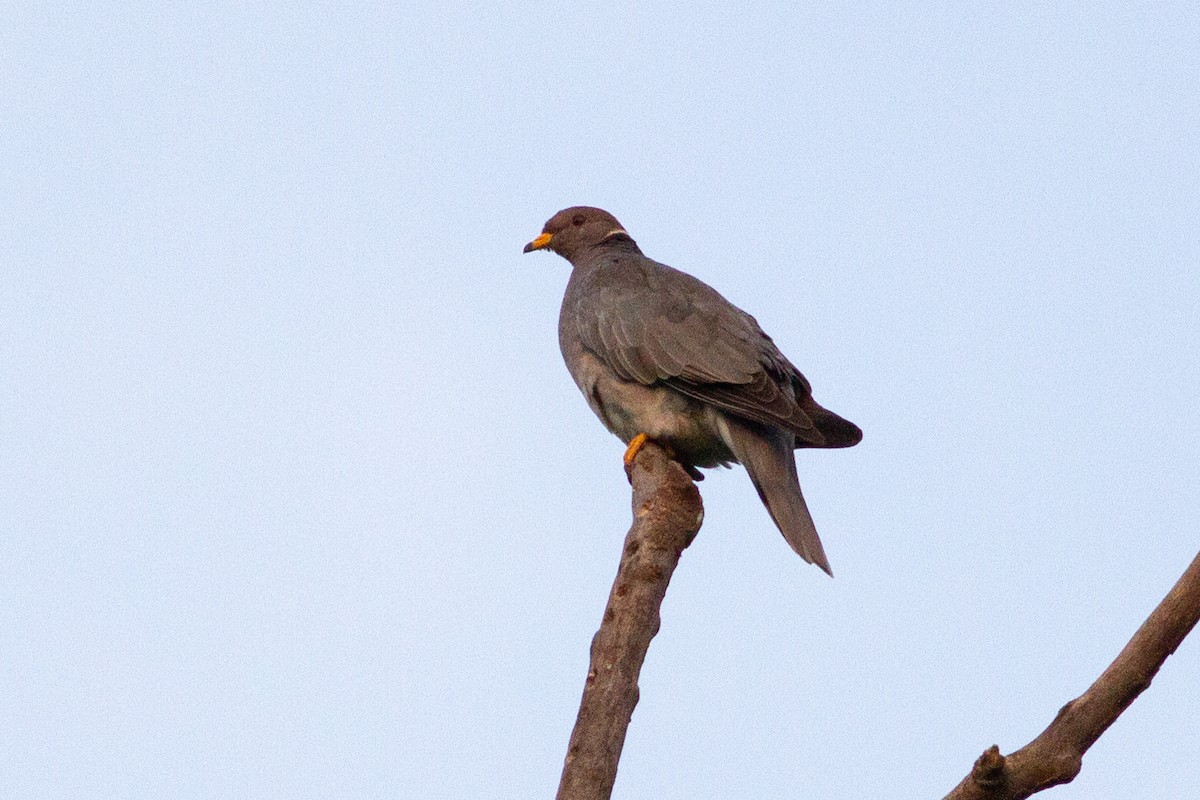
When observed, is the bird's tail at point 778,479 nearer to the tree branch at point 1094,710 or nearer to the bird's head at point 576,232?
the tree branch at point 1094,710

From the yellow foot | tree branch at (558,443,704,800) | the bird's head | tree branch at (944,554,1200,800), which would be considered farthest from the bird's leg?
tree branch at (944,554,1200,800)

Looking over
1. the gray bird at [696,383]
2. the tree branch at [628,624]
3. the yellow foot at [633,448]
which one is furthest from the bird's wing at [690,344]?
the tree branch at [628,624]

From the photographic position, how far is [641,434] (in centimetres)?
605

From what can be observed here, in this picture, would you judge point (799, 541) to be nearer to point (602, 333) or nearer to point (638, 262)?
point (602, 333)

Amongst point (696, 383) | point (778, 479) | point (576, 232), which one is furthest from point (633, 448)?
point (576, 232)

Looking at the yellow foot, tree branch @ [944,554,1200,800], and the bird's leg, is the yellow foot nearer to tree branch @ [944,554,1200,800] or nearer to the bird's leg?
the bird's leg

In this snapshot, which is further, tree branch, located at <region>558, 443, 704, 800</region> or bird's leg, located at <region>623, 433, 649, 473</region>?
bird's leg, located at <region>623, 433, 649, 473</region>

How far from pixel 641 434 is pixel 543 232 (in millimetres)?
2560

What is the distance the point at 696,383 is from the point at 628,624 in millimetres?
2106

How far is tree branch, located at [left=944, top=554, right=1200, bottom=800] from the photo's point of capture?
310 cm

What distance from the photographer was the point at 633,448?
596 cm

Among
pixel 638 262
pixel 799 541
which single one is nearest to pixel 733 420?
pixel 799 541

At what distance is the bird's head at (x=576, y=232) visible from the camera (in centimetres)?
805

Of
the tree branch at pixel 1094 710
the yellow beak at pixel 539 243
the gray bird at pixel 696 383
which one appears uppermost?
the yellow beak at pixel 539 243
